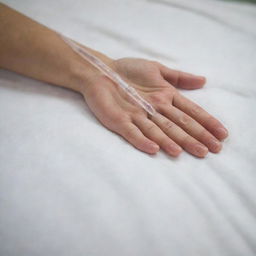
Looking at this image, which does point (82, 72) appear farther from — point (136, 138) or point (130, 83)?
point (136, 138)

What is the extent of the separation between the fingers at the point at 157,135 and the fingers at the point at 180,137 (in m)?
0.02

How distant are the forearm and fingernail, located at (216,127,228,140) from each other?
362mm

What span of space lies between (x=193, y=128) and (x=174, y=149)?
0.31 ft

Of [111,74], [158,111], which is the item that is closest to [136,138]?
[158,111]

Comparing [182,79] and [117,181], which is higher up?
[182,79]

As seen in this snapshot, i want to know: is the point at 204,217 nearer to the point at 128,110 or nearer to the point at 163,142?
the point at 163,142

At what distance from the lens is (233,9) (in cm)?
107

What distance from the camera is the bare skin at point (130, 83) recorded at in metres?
0.66

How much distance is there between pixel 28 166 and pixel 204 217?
36 centimetres

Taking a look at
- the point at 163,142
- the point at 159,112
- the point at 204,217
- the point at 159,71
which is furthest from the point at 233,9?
the point at 204,217

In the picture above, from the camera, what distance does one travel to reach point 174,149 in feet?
2.06

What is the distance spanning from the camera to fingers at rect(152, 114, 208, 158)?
63 centimetres

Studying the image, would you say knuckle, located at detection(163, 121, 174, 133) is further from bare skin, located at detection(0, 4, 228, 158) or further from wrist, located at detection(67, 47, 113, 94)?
wrist, located at detection(67, 47, 113, 94)

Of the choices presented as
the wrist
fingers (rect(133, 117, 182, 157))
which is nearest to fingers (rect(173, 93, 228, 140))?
fingers (rect(133, 117, 182, 157))
